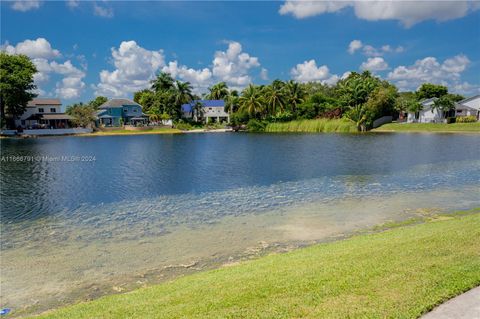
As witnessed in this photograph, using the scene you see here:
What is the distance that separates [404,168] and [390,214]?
15182 millimetres

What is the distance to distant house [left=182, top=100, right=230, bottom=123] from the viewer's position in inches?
4284

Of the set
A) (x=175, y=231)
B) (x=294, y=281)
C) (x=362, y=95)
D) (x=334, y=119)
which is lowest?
(x=175, y=231)

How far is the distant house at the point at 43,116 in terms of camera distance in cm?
8964

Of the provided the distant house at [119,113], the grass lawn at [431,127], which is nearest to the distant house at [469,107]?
the grass lawn at [431,127]

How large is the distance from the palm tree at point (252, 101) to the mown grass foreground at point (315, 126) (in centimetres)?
660

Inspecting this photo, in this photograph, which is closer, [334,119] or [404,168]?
[404,168]

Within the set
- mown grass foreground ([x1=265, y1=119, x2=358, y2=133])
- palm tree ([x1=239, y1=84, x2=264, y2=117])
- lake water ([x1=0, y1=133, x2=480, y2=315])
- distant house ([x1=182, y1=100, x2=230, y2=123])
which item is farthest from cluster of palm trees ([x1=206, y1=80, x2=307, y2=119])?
lake water ([x1=0, y1=133, x2=480, y2=315])

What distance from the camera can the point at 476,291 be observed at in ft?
18.8

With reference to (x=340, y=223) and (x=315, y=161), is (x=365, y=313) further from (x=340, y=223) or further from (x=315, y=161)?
(x=315, y=161)

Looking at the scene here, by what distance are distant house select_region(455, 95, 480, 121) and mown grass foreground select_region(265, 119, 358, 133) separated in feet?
81.3

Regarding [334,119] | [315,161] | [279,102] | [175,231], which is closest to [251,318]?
[175,231]

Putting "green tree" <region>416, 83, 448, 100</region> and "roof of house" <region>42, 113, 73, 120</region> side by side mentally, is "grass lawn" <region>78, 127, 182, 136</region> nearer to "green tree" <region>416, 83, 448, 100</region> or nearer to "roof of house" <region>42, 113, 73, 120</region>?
"roof of house" <region>42, 113, 73, 120</region>

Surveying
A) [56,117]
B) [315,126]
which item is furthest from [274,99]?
[56,117]

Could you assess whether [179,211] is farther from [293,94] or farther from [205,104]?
[205,104]
